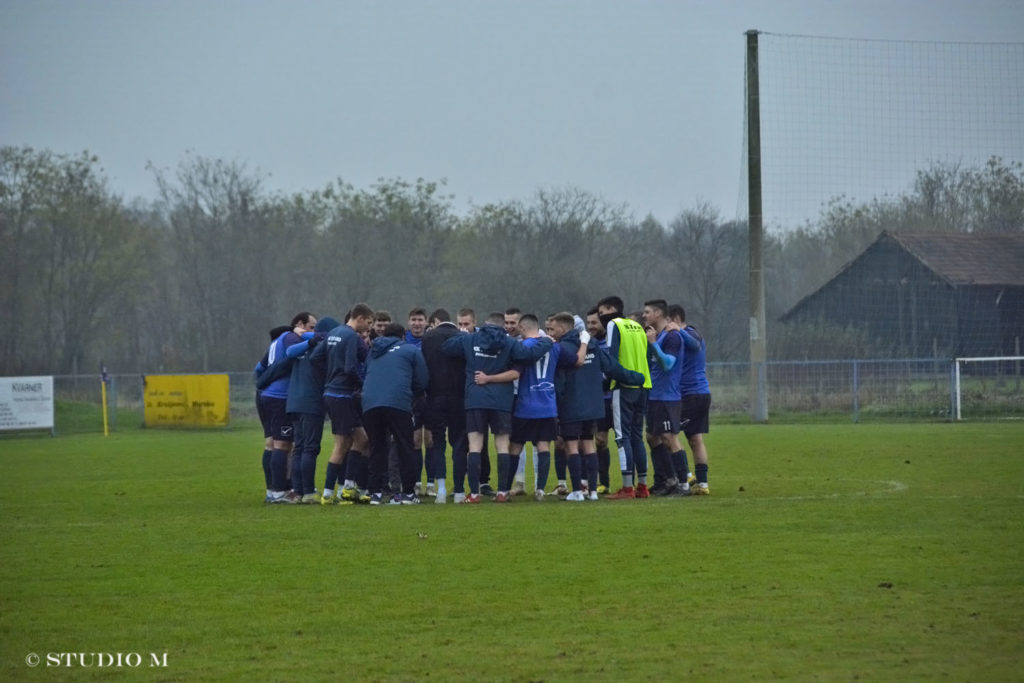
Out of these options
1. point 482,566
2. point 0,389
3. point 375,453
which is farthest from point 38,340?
point 482,566

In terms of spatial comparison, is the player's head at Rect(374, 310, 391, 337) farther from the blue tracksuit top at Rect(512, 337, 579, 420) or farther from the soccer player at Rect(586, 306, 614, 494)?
the soccer player at Rect(586, 306, 614, 494)

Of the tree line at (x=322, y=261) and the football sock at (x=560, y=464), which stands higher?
the tree line at (x=322, y=261)

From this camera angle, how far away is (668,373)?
14336 mm

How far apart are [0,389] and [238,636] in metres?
28.2

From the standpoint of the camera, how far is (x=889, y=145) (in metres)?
36.2

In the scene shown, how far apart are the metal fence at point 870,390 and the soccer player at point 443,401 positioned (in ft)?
65.3

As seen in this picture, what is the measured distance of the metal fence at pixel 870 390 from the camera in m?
31.5

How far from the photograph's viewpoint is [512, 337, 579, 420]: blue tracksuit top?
1409cm

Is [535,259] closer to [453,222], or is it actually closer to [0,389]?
[453,222]


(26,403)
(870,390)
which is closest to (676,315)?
(870,390)

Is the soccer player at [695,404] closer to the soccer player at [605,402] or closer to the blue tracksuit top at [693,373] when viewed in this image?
the blue tracksuit top at [693,373]

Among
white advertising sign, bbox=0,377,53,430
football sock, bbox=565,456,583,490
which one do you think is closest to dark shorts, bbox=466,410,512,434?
football sock, bbox=565,456,583,490

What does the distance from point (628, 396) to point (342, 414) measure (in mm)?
3013
